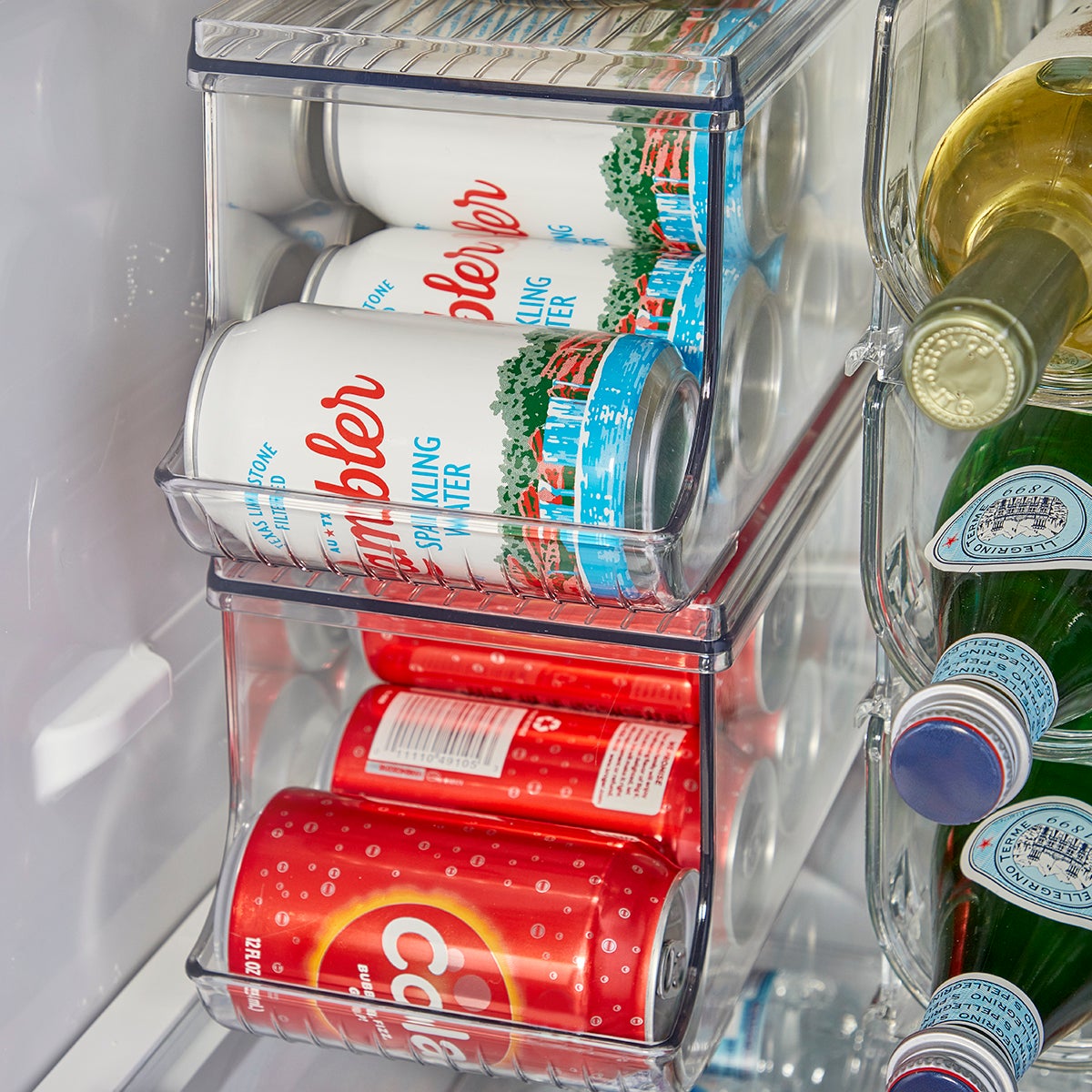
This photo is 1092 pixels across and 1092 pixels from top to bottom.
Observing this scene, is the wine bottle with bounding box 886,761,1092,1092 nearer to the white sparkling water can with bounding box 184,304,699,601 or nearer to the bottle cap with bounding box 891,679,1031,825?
the bottle cap with bounding box 891,679,1031,825

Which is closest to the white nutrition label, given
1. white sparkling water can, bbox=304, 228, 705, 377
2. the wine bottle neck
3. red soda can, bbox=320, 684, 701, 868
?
red soda can, bbox=320, 684, 701, 868

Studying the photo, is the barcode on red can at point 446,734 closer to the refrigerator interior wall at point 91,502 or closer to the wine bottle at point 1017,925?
the refrigerator interior wall at point 91,502

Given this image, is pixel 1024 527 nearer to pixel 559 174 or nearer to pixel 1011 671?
pixel 1011 671

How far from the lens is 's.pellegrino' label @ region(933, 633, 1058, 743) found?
621mm

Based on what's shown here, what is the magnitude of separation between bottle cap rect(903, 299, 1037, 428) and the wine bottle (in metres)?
0.26

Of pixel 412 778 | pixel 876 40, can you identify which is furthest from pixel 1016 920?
pixel 876 40

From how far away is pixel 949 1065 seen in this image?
61cm

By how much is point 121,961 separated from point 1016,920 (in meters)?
0.52

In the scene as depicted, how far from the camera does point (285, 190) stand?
2.82 feet

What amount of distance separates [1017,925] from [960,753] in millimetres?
269

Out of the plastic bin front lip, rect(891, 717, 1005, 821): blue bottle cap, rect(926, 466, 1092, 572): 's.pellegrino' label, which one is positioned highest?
rect(926, 466, 1092, 572): 's.pellegrino' label

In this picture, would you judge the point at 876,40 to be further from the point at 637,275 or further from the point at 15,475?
the point at 15,475

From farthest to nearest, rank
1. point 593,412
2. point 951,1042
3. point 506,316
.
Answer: point 506,316 < point 593,412 < point 951,1042

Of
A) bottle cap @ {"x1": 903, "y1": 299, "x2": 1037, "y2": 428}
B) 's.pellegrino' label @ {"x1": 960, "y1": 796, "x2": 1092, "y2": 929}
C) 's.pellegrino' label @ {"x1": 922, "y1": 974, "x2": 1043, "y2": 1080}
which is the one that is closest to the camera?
bottle cap @ {"x1": 903, "y1": 299, "x2": 1037, "y2": 428}
